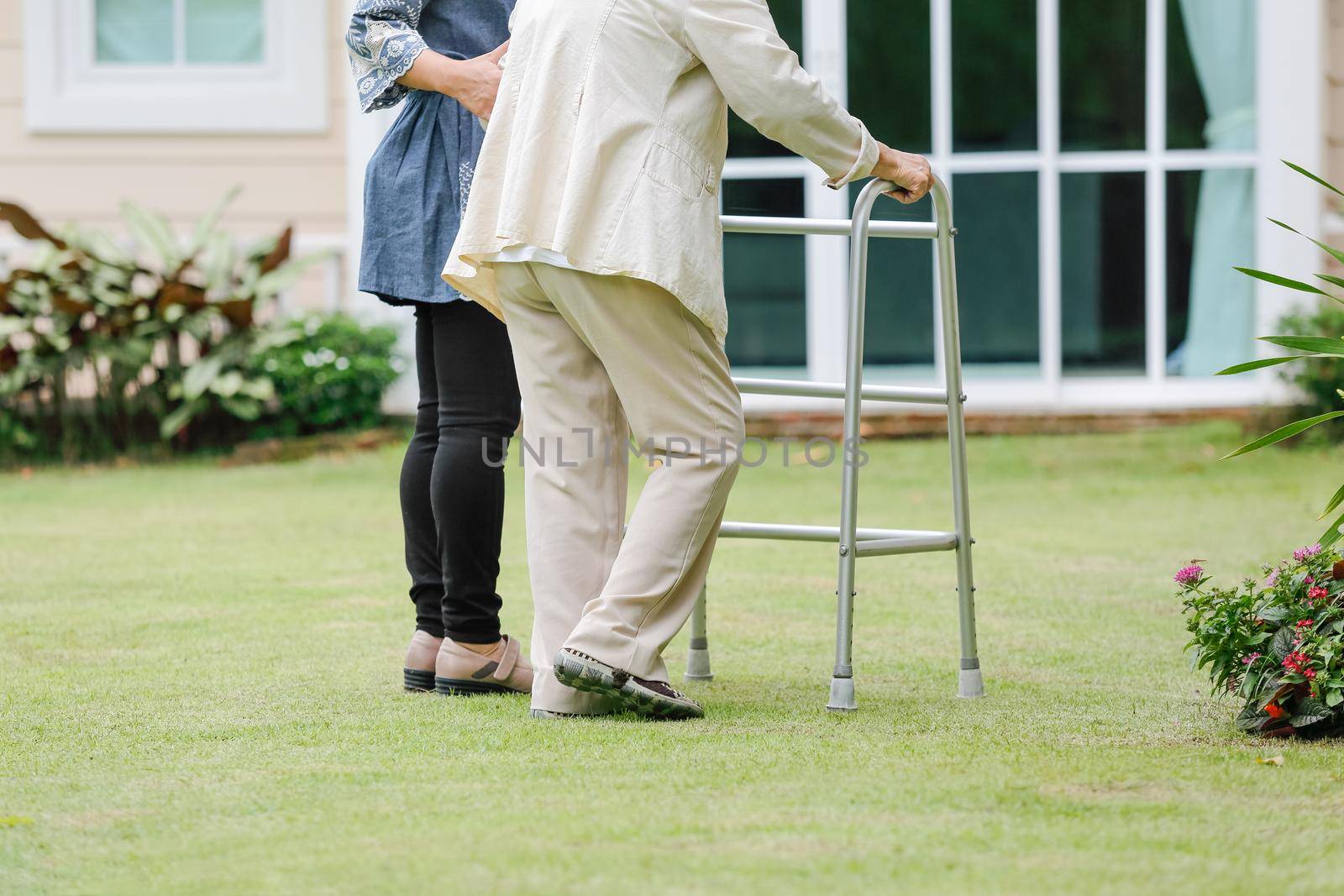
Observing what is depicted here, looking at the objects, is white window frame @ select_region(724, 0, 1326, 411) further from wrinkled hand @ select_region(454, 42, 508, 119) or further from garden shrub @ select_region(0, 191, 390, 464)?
wrinkled hand @ select_region(454, 42, 508, 119)

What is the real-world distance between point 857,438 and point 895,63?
6069 millimetres

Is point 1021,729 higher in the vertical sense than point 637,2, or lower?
lower

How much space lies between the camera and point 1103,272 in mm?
8555

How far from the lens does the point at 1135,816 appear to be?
2.12 m

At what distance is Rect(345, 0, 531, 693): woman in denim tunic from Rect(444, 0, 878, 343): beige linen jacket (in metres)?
0.26

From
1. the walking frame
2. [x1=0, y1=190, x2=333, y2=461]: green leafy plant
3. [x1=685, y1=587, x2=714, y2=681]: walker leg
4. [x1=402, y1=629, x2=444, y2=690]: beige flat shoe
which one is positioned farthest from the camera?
[x1=0, y1=190, x2=333, y2=461]: green leafy plant

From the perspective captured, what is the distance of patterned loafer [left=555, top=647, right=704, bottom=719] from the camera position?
271 cm

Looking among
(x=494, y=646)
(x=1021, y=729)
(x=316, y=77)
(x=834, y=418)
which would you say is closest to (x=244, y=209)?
(x=316, y=77)

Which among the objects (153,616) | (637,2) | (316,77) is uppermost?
(316,77)

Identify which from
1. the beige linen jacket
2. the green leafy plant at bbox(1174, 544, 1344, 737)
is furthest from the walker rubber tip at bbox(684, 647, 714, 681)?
the green leafy plant at bbox(1174, 544, 1344, 737)

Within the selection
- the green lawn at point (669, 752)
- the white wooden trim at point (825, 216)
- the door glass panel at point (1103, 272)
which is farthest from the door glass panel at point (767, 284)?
the green lawn at point (669, 752)

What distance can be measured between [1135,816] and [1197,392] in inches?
265

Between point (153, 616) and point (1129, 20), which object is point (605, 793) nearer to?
point (153, 616)

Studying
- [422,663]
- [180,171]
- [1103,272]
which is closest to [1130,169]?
[1103,272]
